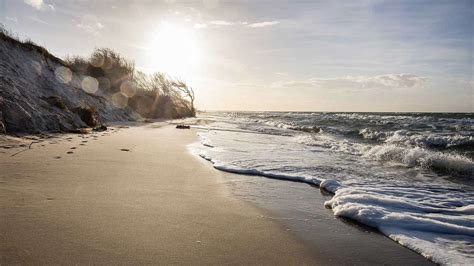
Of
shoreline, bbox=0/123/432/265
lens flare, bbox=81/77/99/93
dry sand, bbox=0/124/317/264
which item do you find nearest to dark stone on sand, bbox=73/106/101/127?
dry sand, bbox=0/124/317/264

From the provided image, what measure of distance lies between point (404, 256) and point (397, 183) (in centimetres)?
313

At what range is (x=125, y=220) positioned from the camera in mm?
2766

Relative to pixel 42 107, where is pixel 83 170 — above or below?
below

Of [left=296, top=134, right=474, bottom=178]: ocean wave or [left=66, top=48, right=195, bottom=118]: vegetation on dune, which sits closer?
[left=296, top=134, right=474, bottom=178]: ocean wave

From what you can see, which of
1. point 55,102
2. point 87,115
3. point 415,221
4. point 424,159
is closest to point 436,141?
point 424,159

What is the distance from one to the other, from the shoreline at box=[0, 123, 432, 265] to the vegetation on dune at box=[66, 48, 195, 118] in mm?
21100

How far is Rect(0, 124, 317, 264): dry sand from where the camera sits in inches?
85.1

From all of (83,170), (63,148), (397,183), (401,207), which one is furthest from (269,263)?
(63,148)

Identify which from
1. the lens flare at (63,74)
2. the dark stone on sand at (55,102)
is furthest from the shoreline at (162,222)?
the lens flare at (63,74)

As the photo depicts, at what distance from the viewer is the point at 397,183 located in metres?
5.37

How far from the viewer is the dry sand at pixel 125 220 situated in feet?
7.09

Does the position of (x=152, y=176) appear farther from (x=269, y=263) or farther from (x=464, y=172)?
(x=464, y=172)

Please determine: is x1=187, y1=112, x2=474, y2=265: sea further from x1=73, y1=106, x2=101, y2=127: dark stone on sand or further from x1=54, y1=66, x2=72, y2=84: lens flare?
x1=54, y1=66, x2=72, y2=84: lens flare

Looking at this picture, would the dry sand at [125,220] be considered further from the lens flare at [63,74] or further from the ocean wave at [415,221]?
the lens flare at [63,74]
